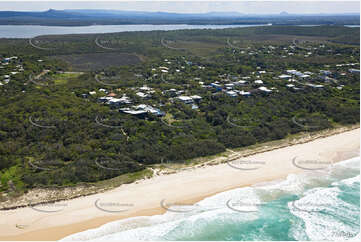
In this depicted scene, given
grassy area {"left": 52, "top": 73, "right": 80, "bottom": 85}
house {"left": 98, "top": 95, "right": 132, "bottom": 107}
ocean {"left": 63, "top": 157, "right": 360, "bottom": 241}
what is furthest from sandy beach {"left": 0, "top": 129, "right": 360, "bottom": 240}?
grassy area {"left": 52, "top": 73, "right": 80, "bottom": 85}

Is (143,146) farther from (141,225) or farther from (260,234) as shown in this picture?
(260,234)

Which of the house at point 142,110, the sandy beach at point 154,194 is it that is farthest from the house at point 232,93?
the sandy beach at point 154,194

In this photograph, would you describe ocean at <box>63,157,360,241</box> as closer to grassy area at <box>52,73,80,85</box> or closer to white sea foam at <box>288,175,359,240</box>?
white sea foam at <box>288,175,359,240</box>

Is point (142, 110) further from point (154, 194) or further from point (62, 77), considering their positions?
point (62, 77)

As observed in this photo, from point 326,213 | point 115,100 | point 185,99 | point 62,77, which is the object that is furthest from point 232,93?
point 62,77

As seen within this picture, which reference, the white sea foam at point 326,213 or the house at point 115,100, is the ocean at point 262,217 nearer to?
the white sea foam at point 326,213

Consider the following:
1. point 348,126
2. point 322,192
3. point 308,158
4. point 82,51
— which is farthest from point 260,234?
point 82,51
